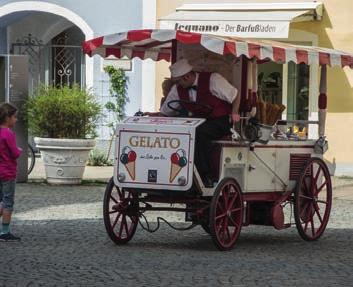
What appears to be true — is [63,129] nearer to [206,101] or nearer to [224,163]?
[206,101]

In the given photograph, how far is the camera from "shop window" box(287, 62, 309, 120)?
19.3 m

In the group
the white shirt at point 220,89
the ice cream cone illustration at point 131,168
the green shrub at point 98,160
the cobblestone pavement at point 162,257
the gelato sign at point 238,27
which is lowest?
the green shrub at point 98,160

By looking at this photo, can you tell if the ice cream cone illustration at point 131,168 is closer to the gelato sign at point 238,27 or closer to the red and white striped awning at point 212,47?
the red and white striped awning at point 212,47

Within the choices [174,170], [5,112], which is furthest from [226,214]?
[5,112]

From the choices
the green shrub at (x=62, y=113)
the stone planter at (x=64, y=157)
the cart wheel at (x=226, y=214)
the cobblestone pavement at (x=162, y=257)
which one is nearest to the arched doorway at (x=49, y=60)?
the green shrub at (x=62, y=113)

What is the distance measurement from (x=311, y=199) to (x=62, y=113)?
6.07 metres

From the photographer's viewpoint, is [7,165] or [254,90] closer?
[7,165]

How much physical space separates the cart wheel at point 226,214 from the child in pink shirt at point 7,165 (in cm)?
207

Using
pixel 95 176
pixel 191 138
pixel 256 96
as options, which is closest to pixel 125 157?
pixel 191 138

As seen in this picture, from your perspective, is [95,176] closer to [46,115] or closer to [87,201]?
[46,115]

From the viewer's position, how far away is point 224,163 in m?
9.88

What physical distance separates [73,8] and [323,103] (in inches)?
391

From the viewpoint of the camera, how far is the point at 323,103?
11.2 meters

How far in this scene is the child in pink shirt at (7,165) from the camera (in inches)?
399
